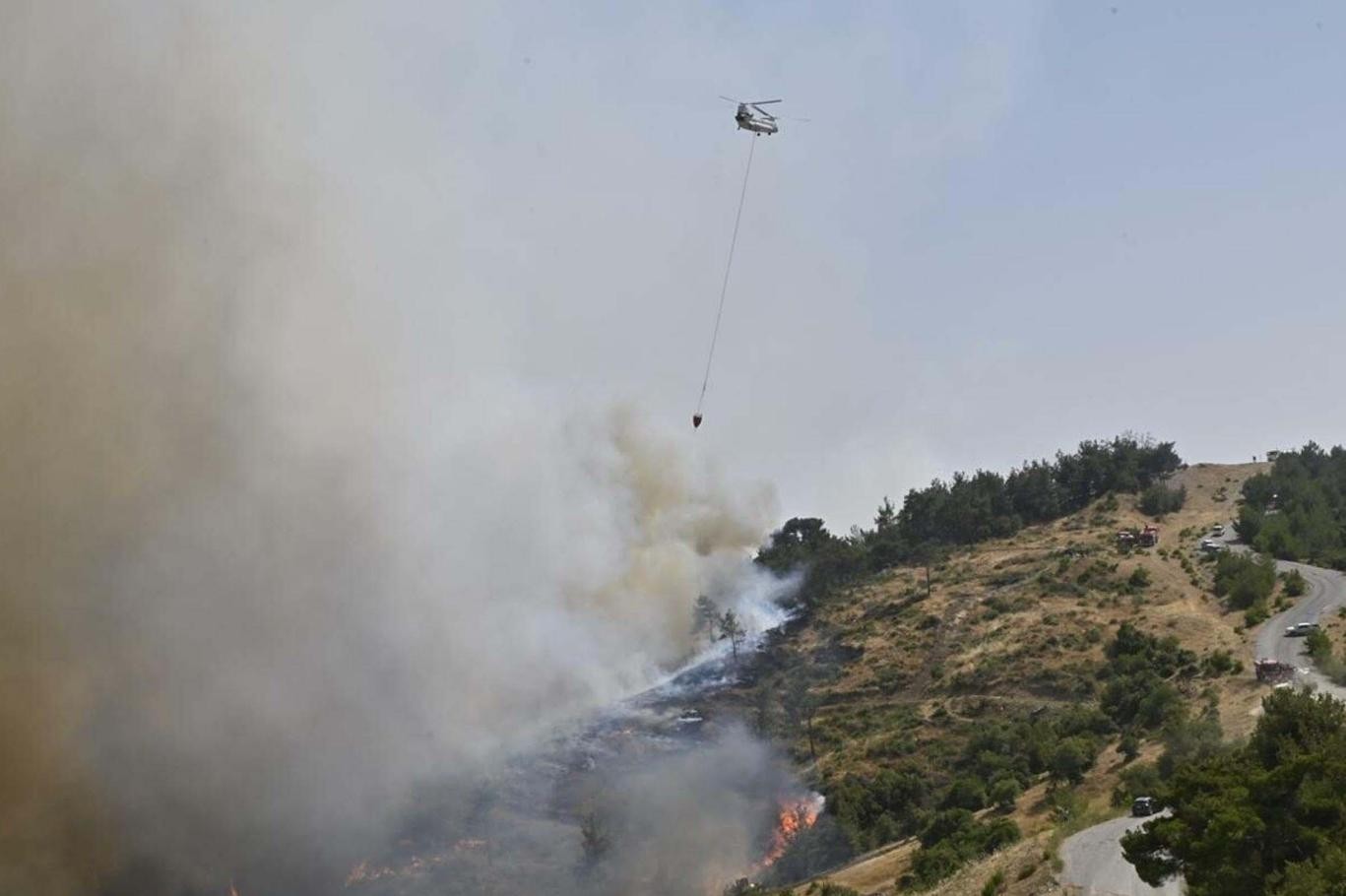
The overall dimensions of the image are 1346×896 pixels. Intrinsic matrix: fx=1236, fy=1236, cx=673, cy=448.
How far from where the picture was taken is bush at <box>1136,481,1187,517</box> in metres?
127

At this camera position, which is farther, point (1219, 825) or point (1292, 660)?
point (1292, 660)

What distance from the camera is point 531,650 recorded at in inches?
3285

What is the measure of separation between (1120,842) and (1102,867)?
3.00 metres

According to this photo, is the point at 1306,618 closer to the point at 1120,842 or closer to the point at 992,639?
the point at 992,639

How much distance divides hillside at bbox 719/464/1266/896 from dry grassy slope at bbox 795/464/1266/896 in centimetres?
17

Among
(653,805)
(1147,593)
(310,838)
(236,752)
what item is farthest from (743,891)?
(1147,593)

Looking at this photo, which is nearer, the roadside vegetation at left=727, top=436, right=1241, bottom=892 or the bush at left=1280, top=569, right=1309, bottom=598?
the roadside vegetation at left=727, top=436, right=1241, bottom=892

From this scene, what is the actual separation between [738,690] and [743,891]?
36766mm

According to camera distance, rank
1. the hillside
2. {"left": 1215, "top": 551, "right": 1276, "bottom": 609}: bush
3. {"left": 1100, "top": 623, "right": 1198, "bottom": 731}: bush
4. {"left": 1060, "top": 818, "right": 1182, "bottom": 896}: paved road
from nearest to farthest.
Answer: {"left": 1060, "top": 818, "right": 1182, "bottom": 896}: paved road, the hillside, {"left": 1100, "top": 623, "right": 1198, "bottom": 731}: bush, {"left": 1215, "top": 551, "right": 1276, "bottom": 609}: bush

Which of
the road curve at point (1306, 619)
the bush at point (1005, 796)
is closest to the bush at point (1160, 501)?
the road curve at point (1306, 619)

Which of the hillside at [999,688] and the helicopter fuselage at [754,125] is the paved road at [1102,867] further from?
Answer: the helicopter fuselage at [754,125]

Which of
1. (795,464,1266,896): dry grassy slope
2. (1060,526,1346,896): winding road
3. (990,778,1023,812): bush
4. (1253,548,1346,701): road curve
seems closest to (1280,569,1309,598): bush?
(1253,548,1346,701): road curve

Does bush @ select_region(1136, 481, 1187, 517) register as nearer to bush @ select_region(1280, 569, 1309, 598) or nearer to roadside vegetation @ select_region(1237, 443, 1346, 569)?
roadside vegetation @ select_region(1237, 443, 1346, 569)

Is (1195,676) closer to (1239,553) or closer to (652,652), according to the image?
(1239,553)
